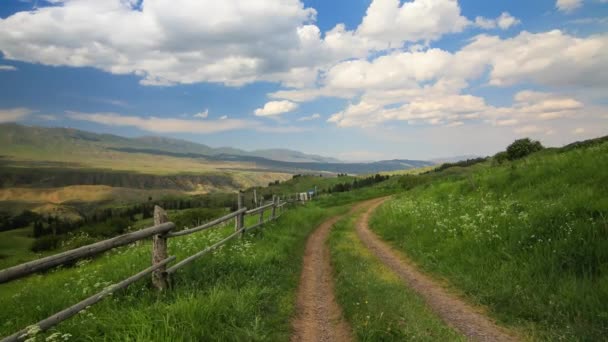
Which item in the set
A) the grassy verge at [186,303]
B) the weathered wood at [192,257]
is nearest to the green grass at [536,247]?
the grassy verge at [186,303]

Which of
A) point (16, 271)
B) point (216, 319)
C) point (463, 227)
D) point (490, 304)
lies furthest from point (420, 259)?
point (16, 271)

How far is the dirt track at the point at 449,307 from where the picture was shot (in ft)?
23.3

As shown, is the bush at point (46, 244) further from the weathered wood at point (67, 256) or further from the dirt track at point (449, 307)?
the weathered wood at point (67, 256)

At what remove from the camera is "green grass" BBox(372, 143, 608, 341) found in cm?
724

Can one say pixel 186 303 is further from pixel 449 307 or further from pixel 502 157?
pixel 502 157

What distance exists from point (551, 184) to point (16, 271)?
16.8 m

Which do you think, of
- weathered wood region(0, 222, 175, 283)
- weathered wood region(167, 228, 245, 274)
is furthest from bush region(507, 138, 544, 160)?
weathered wood region(0, 222, 175, 283)

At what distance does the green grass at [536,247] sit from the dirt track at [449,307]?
0.41m

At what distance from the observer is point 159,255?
27.4 feet

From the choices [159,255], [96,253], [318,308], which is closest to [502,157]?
[318,308]

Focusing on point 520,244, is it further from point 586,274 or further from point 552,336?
point 552,336

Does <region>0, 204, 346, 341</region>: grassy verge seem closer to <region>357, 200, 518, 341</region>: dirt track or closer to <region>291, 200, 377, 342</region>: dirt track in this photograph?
<region>291, 200, 377, 342</region>: dirt track

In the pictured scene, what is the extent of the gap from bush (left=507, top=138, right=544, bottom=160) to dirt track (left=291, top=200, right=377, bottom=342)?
28.6 metres

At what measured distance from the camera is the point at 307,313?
348 inches
